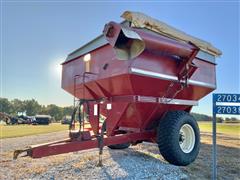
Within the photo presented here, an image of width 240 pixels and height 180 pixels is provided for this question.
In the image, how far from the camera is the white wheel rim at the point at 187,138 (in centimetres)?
576

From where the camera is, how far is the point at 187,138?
5.94 meters

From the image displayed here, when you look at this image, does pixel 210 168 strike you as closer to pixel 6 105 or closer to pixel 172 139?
pixel 172 139

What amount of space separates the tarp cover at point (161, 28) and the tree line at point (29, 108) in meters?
68.5

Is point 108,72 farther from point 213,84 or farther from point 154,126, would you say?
point 213,84

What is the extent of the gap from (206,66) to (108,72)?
2912mm

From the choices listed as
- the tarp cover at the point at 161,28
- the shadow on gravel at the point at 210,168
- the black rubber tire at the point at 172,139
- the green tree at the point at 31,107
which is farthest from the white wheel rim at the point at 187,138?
the green tree at the point at 31,107

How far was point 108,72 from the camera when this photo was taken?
498 centimetres

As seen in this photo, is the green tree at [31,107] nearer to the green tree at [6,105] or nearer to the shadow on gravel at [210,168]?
the green tree at [6,105]

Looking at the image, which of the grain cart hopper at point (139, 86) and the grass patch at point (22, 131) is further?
→ the grass patch at point (22, 131)

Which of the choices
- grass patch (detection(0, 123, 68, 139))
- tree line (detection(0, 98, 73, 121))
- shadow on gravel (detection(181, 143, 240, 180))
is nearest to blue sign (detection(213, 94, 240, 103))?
shadow on gravel (detection(181, 143, 240, 180))

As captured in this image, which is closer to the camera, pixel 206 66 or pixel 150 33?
pixel 150 33

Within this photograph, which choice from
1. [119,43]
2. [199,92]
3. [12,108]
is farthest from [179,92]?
[12,108]

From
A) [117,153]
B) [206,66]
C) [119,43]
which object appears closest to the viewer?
[119,43]

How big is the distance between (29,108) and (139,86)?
248 feet
